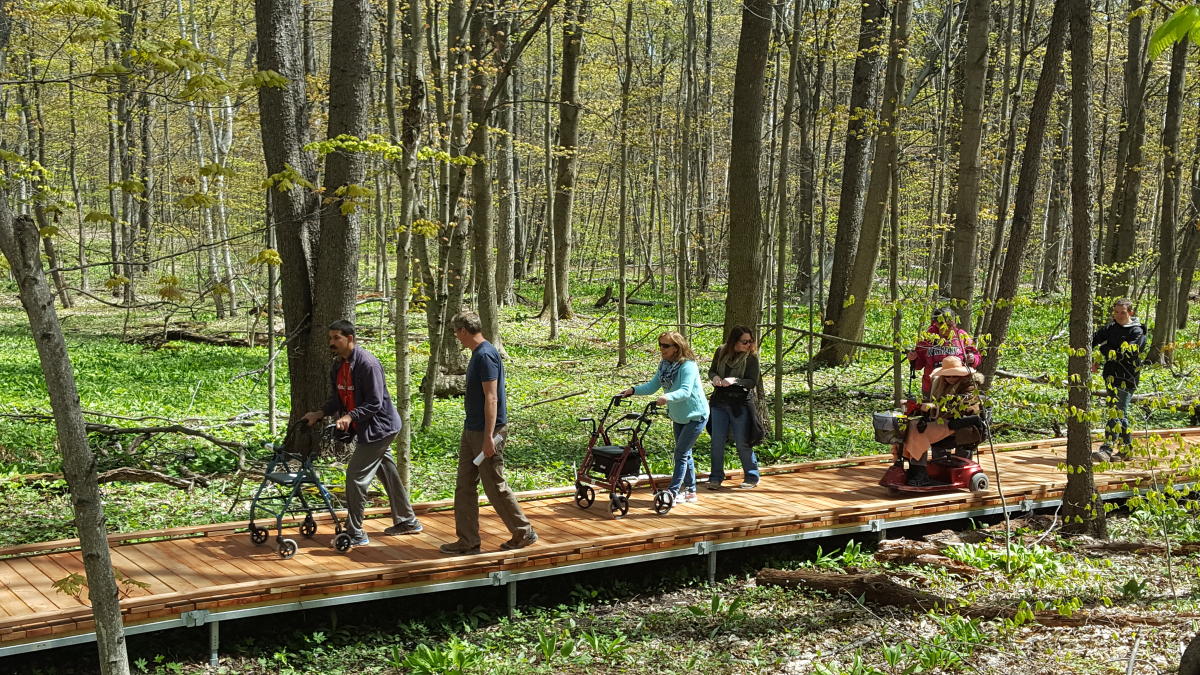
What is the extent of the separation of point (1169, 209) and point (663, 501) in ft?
52.7

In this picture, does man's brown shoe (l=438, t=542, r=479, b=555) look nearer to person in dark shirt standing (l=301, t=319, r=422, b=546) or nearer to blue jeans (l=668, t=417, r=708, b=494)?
person in dark shirt standing (l=301, t=319, r=422, b=546)

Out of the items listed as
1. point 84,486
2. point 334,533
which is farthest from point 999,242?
point 84,486

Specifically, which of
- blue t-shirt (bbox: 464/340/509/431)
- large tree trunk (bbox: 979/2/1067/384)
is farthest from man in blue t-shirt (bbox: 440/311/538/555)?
large tree trunk (bbox: 979/2/1067/384)

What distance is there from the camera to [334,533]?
27.5 feet

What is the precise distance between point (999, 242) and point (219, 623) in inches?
547

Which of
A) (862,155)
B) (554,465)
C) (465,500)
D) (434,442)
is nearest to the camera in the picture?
(465,500)

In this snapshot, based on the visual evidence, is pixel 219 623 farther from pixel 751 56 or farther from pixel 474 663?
pixel 751 56

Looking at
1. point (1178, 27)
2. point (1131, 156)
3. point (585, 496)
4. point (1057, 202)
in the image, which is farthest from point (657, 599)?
point (1057, 202)

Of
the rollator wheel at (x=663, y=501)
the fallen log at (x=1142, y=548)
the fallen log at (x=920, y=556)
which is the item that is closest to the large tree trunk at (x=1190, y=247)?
the fallen log at (x=1142, y=548)

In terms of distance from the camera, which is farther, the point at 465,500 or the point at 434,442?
the point at 434,442

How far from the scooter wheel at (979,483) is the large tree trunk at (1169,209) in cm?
1041

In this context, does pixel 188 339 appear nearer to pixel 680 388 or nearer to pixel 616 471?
pixel 616 471

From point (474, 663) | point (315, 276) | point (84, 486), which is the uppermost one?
point (315, 276)

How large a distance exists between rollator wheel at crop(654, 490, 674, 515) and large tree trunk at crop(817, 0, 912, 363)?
5.08 meters
